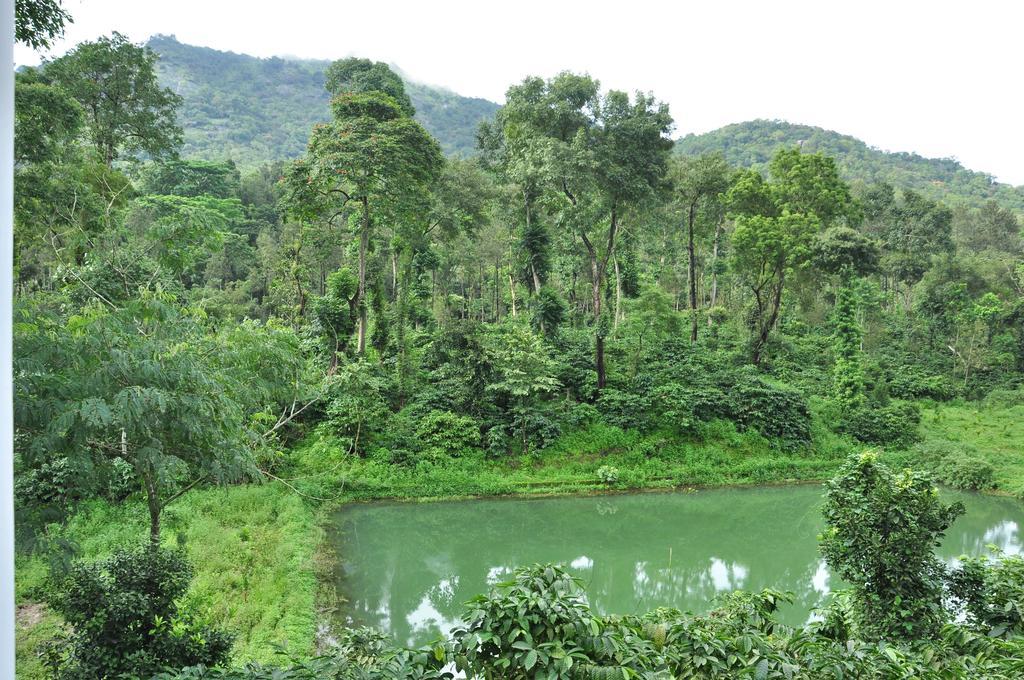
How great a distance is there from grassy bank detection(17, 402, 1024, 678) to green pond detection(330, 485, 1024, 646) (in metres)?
0.39

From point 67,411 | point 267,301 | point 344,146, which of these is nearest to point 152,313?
point 67,411

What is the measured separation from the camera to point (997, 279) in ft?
53.8

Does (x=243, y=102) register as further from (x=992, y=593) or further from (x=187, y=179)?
(x=992, y=593)

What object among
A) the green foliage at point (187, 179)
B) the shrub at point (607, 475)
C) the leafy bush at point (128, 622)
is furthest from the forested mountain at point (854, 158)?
the leafy bush at point (128, 622)

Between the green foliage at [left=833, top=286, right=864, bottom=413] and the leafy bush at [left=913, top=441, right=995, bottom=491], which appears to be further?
the green foliage at [left=833, top=286, right=864, bottom=413]

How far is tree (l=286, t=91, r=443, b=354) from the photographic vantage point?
9648 millimetres

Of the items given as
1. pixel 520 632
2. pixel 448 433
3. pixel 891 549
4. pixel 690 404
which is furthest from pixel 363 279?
pixel 520 632

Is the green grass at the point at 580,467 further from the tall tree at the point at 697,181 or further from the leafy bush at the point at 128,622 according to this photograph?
the leafy bush at the point at 128,622

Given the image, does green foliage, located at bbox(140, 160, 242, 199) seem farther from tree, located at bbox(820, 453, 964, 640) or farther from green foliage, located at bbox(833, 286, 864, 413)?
green foliage, located at bbox(833, 286, 864, 413)

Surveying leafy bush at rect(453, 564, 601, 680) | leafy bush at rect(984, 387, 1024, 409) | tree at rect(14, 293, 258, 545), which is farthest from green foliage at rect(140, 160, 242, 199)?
leafy bush at rect(984, 387, 1024, 409)

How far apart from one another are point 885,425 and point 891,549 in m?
9.30

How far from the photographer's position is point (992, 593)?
2988 mm

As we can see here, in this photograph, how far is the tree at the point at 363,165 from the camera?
9.65 metres

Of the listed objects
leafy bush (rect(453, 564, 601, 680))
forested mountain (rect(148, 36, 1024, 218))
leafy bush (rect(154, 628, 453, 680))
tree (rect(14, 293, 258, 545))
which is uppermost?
forested mountain (rect(148, 36, 1024, 218))
